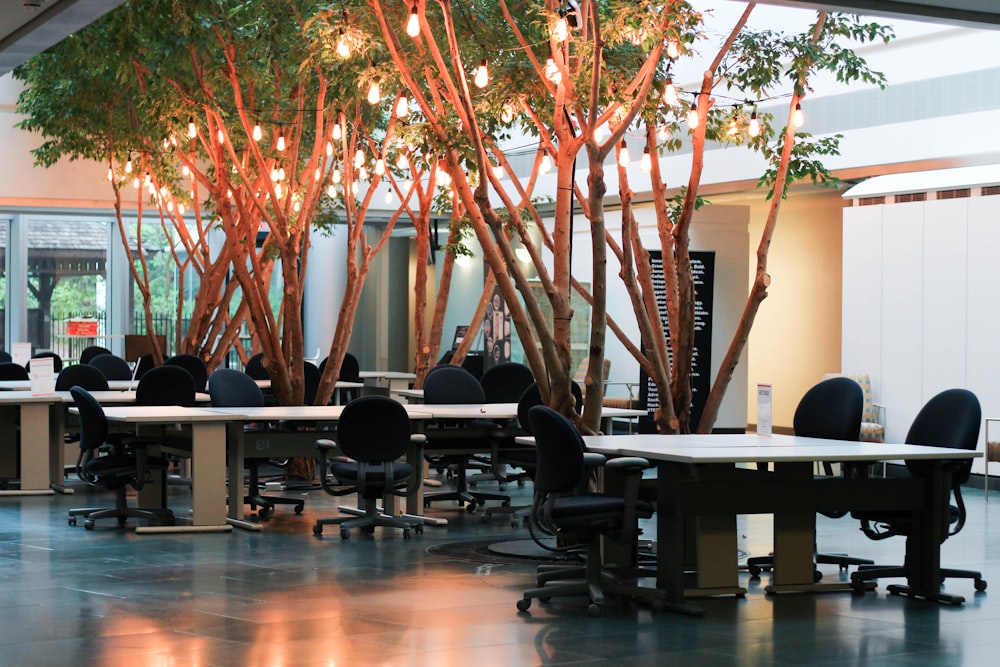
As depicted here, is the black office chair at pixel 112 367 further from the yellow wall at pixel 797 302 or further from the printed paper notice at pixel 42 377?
the yellow wall at pixel 797 302

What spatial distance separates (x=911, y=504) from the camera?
293 inches

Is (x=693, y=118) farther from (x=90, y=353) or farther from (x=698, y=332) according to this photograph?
(x=90, y=353)

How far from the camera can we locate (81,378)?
12984 millimetres

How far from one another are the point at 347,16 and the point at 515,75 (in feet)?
4.09

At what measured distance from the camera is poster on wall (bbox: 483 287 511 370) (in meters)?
17.6

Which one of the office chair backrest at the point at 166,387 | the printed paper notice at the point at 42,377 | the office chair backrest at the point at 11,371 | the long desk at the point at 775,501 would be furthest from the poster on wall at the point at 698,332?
the office chair backrest at the point at 11,371

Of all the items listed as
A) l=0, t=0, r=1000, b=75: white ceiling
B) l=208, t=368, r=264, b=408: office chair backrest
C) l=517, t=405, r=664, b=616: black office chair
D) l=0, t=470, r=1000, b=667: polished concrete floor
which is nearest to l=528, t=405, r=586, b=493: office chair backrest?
l=517, t=405, r=664, b=616: black office chair

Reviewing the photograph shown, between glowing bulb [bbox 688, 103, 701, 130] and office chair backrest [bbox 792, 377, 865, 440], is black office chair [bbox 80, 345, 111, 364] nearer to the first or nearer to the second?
glowing bulb [bbox 688, 103, 701, 130]

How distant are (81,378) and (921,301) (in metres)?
8.28

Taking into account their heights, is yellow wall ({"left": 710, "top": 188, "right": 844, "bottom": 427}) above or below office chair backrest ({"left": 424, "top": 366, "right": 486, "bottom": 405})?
above

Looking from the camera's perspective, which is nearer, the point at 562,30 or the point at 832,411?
the point at 562,30

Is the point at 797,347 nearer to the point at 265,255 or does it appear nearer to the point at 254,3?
the point at 265,255

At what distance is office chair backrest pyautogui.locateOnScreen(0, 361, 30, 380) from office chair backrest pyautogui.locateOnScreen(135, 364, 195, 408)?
3969mm

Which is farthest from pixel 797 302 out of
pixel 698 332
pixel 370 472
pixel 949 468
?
pixel 949 468
